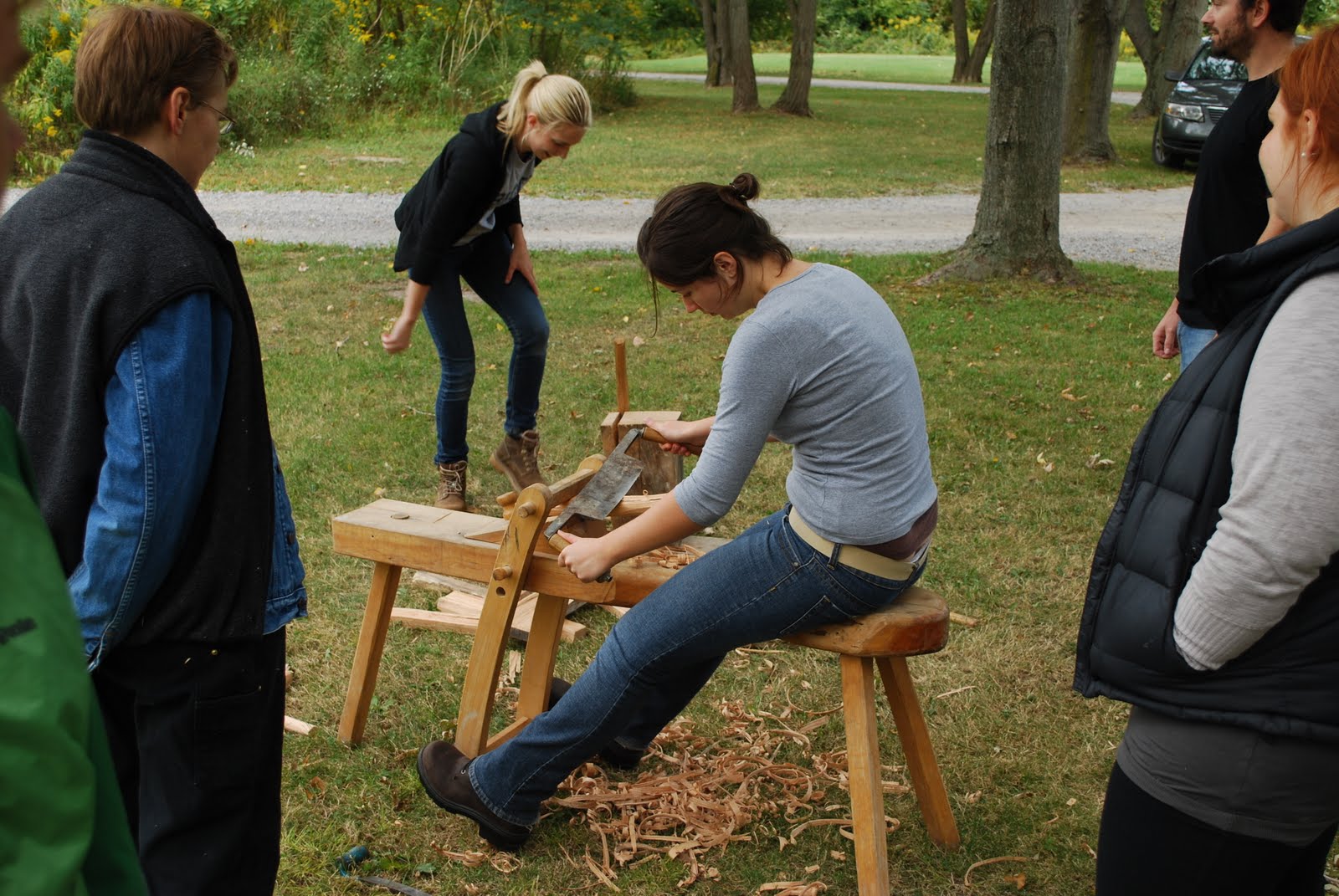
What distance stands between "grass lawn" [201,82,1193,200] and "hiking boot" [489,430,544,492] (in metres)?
8.79

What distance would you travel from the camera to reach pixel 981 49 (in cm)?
3191

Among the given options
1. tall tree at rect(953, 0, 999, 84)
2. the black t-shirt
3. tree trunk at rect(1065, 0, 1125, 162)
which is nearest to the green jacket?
the black t-shirt

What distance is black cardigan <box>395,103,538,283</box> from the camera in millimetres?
4480

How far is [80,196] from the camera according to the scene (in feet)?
6.64

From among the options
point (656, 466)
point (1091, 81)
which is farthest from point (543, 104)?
point (1091, 81)

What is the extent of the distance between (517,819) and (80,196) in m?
1.88

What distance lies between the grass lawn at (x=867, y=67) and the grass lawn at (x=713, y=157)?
564 inches

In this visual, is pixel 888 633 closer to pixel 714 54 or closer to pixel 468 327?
pixel 468 327

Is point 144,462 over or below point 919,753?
over

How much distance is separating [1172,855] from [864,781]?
1.02m

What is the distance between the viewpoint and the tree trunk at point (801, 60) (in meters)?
21.7

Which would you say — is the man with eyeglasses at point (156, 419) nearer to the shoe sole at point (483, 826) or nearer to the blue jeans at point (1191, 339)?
the shoe sole at point (483, 826)

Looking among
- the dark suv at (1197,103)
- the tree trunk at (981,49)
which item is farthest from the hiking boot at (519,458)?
the tree trunk at (981,49)

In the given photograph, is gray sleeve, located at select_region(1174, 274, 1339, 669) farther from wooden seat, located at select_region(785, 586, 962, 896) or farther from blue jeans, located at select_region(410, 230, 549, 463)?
blue jeans, located at select_region(410, 230, 549, 463)
